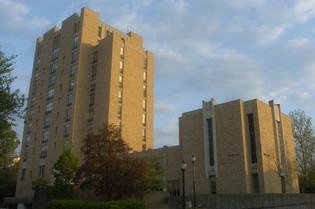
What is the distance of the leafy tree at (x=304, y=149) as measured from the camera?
176 feet

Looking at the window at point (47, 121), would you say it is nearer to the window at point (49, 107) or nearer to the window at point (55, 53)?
the window at point (49, 107)

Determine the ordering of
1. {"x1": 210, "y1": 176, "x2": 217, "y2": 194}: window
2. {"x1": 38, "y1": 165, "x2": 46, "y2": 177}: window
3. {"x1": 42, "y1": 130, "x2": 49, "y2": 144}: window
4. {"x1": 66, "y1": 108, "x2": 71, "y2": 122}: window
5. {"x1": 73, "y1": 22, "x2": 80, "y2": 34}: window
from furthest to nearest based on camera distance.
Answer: {"x1": 73, "y1": 22, "x2": 80, "y2": 34}: window < {"x1": 42, "y1": 130, "x2": 49, "y2": 144}: window < {"x1": 38, "y1": 165, "x2": 46, "y2": 177}: window < {"x1": 66, "y1": 108, "x2": 71, "y2": 122}: window < {"x1": 210, "y1": 176, "x2": 217, "y2": 194}: window

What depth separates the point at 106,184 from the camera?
3192cm

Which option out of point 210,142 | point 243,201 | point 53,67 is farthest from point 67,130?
point 243,201

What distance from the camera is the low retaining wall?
30.5 m

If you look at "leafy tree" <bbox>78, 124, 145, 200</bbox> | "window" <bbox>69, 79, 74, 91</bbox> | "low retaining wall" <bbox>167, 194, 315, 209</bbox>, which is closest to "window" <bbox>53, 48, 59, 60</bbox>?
"window" <bbox>69, 79, 74, 91</bbox>

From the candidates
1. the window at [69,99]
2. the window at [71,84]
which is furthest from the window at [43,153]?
the window at [71,84]

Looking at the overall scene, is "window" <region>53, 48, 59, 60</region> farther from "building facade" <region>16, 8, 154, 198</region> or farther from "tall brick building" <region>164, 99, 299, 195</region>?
"tall brick building" <region>164, 99, 299, 195</region>

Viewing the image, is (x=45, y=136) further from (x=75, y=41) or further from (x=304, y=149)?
(x=304, y=149)

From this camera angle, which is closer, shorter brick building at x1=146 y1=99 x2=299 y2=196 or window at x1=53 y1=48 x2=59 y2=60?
shorter brick building at x1=146 y1=99 x2=299 y2=196

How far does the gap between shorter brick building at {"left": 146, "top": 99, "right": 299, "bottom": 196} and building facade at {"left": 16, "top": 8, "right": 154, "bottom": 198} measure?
14.5 m

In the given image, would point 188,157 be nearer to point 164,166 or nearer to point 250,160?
point 164,166

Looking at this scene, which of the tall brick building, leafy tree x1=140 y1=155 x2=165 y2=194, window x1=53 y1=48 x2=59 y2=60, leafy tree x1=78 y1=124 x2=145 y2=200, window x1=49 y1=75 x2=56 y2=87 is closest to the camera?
leafy tree x1=78 y1=124 x2=145 y2=200

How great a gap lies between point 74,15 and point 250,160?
1738 inches
